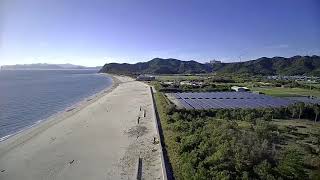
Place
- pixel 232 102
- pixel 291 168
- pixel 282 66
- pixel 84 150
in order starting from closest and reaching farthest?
pixel 291 168
pixel 84 150
pixel 232 102
pixel 282 66

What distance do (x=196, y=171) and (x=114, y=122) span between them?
556 inches

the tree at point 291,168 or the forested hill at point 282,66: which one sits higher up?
the forested hill at point 282,66

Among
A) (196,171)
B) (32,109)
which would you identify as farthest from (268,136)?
(32,109)

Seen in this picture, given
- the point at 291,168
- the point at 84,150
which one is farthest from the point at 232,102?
the point at 291,168

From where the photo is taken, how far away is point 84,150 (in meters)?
16.9

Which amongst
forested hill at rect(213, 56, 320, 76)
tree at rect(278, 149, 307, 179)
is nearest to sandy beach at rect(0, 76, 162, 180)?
tree at rect(278, 149, 307, 179)

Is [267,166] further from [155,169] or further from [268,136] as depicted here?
[268,136]

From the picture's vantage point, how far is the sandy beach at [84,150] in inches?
529

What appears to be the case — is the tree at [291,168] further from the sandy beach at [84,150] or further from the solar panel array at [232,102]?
the solar panel array at [232,102]

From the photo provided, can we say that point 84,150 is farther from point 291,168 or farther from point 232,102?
point 232,102

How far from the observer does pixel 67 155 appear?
1605cm

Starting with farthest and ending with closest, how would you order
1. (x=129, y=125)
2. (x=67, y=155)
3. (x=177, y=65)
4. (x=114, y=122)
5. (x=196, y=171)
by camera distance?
1. (x=177, y=65)
2. (x=114, y=122)
3. (x=129, y=125)
4. (x=67, y=155)
5. (x=196, y=171)

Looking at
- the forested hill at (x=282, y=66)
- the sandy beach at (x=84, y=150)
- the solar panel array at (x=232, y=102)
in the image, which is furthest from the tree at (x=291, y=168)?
the forested hill at (x=282, y=66)

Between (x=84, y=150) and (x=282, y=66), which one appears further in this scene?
(x=282, y=66)
